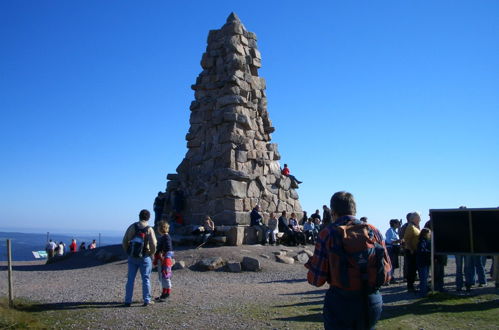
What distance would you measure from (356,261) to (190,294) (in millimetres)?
6701

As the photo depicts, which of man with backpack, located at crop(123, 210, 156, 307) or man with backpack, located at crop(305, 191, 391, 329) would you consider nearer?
man with backpack, located at crop(305, 191, 391, 329)

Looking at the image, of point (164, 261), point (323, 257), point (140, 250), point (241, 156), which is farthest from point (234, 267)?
point (323, 257)

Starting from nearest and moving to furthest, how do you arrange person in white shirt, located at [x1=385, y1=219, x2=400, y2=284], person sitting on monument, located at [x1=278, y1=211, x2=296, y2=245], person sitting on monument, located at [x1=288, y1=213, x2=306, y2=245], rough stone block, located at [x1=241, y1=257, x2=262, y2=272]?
person in white shirt, located at [x1=385, y1=219, x2=400, y2=284], rough stone block, located at [x1=241, y1=257, x2=262, y2=272], person sitting on monument, located at [x1=278, y1=211, x2=296, y2=245], person sitting on monument, located at [x1=288, y1=213, x2=306, y2=245]

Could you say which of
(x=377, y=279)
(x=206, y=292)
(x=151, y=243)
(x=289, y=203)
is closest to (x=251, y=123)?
(x=289, y=203)

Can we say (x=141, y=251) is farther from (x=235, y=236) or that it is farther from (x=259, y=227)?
(x=259, y=227)

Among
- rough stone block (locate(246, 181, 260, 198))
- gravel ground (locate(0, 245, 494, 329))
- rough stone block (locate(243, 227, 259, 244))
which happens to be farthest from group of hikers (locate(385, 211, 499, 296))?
rough stone block (locate(246, 181, 260, 198))

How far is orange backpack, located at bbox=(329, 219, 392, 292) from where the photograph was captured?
380 cm

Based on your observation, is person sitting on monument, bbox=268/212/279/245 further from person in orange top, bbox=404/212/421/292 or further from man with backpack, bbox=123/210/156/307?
man with backpack, bbox=123/210/156/307

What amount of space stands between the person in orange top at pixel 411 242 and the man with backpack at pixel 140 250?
516cm

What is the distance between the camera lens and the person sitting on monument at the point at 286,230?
1773 cm

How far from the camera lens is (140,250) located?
8.27m

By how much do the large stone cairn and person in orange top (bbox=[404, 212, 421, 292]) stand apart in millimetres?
8280

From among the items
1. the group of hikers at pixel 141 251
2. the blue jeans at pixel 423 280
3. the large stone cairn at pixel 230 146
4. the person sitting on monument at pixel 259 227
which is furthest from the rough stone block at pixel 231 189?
the blue jeans at pixel 423 280

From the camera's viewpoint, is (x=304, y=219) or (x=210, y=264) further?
(x=304, y=219)
